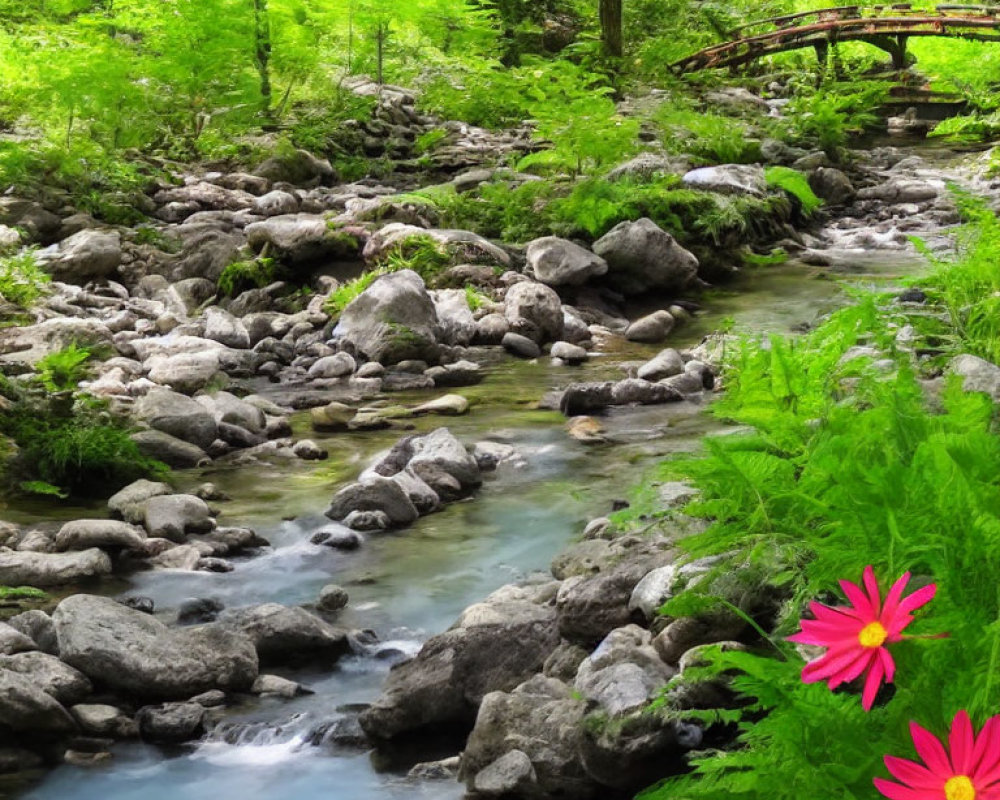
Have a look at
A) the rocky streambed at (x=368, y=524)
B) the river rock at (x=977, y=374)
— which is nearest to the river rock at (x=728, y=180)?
the rocky streambed at (x=368, y=524)

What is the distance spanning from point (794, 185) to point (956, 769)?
1344cm

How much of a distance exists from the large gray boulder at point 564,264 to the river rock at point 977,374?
681cm

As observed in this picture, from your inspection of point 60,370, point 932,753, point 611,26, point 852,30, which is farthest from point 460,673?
point 852,30

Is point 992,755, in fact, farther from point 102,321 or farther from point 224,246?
point 224,246

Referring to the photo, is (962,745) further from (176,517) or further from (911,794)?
(176,517)

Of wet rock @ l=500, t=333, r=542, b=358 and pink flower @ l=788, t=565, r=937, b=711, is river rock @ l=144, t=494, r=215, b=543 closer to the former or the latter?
wet rock @ l=500, t=333, r=542, b=358

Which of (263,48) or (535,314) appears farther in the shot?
(263,48)

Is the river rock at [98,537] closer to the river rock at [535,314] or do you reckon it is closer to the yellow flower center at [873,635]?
the yellow flower center at [873,635]

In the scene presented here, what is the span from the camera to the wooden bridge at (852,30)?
19.7 meters

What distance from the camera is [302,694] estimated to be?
434cm

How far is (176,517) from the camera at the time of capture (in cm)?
601

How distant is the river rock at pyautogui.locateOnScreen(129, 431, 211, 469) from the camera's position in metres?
7.26

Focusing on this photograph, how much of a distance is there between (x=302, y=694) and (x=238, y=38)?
13724mm

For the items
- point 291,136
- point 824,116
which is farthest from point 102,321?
point 824,116
